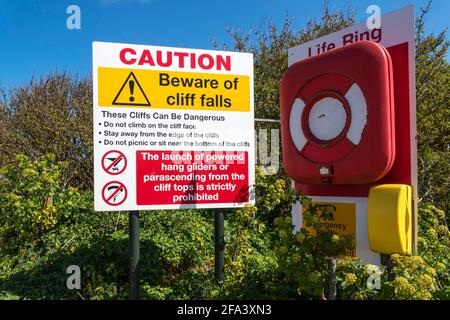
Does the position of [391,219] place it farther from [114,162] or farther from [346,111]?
[114,162]

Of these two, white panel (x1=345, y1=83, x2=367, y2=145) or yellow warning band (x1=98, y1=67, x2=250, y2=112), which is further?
yellow warning band (x1=98, y1=67, x2=250, y2=112)

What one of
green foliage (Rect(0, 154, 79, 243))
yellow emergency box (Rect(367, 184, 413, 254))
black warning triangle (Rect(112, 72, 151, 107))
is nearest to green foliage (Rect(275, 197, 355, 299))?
yellow emergency box (Rect(367, 184, 413, 254))

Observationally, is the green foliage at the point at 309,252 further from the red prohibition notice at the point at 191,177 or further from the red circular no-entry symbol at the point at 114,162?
the red circular no-entry symbol at the point at 114,162

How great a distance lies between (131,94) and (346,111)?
1.79m

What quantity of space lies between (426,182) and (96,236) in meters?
4.07

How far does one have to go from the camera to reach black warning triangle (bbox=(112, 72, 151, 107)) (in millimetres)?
3445

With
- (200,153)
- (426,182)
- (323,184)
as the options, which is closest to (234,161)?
(200,153)

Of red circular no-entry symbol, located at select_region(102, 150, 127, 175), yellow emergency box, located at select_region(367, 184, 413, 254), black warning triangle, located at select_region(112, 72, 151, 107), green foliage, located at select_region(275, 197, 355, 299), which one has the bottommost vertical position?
green foliage, located at select_region(275, 197, 355, 299)

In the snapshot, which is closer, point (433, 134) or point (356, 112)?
point (356, 112)

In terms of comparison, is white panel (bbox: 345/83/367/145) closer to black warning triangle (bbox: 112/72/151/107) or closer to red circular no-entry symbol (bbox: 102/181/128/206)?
black warning triangle (bbox: 112/72/151/107)

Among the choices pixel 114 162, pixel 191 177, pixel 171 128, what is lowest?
pixel 191 177

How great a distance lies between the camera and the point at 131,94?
348cm

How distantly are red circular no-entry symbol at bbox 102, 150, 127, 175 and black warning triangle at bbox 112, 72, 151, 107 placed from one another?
0.43 m

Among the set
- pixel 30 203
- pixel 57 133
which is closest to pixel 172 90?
pixel 30 203
